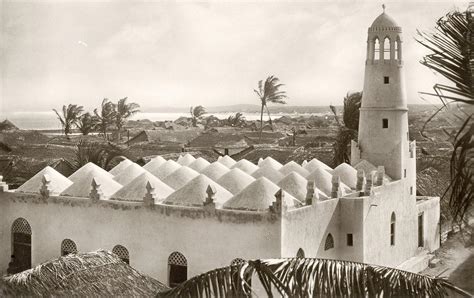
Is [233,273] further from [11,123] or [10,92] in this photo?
[11,123]

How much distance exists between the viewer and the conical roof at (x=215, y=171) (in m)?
17.9

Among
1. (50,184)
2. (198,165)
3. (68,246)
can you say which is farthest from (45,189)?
(198,165)

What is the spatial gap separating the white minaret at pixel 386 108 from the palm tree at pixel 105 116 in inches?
452

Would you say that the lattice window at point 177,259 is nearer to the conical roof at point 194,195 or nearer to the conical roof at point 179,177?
the conical roof at point 194,195

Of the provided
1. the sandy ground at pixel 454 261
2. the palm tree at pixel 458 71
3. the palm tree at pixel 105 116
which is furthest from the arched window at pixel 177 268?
the palm tree at pixel 105 116

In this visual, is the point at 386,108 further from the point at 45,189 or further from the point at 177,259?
the point at 45,189

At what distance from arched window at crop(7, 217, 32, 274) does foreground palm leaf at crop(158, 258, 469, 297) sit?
1258cm

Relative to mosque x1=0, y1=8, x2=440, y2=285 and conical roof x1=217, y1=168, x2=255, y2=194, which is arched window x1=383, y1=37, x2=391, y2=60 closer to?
mosque x1=0, y1=8, x2=440, y2=285

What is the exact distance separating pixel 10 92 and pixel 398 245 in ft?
40.1

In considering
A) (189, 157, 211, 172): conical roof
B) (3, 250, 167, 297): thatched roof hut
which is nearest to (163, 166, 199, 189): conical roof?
(189, 157, 211, 172): conical roof

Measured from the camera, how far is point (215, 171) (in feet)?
59.4

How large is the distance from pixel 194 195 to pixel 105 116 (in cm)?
1610

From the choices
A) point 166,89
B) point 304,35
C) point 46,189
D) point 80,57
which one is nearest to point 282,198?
point 46,189

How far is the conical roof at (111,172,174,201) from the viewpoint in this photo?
1490cm
